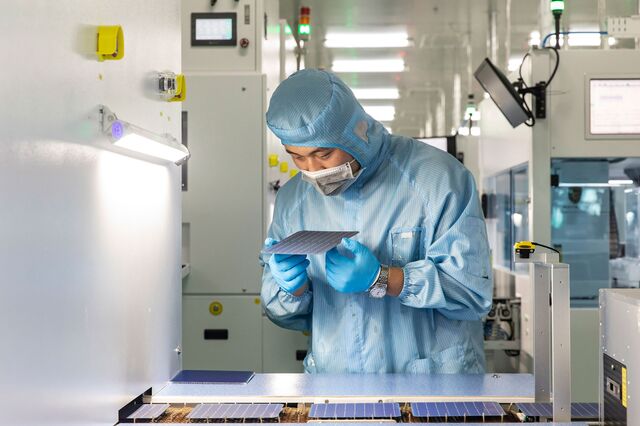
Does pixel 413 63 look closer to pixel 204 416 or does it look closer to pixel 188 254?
pixel 188 254

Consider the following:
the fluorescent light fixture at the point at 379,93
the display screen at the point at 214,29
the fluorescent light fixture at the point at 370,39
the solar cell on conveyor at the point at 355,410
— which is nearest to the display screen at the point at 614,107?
the display screen at the point at 214,29

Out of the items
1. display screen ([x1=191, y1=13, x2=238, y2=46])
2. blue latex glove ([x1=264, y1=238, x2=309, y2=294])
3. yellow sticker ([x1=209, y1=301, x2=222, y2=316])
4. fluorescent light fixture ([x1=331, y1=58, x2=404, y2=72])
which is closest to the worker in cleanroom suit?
blue latex glove ([x1=264, y1=238, x2=309, y2=294])

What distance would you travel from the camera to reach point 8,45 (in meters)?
1.00

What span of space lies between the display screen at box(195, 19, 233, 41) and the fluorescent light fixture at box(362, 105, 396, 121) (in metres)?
8.53

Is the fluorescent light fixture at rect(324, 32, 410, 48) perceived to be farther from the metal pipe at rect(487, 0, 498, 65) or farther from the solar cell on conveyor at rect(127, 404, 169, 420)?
the solar cell on conveyor at rect(127, 404, 169, 420)

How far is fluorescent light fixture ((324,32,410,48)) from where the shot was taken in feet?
26.8

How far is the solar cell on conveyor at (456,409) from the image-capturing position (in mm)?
1467

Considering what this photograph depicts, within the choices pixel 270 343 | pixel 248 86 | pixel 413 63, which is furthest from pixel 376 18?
pixel 270 343

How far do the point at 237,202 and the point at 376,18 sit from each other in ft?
16.3

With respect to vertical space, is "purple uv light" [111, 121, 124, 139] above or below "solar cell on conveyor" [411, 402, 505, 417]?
above

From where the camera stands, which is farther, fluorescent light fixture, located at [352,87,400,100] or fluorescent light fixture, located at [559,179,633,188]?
fluorescent light fixture, located at [352,87,400,100]

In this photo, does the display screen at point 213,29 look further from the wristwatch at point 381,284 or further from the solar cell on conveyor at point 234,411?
the solar cell on conveyor at point 234,411

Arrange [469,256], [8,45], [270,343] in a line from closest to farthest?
1. [8,45]
2. [469,256]
3. [270,343]

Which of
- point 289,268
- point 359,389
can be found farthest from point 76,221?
point 359,389
